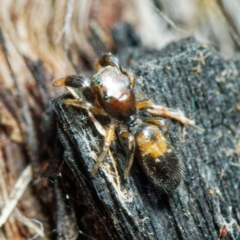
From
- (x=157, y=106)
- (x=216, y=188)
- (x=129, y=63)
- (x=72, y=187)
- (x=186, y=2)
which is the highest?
(x=186, y=2)

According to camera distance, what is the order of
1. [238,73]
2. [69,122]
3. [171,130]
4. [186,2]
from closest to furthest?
[69,122], [171,130], [238,73], [186,2]

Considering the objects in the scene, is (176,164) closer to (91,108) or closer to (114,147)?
(114,147)

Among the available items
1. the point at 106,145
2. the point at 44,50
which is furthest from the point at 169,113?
the point at 44,50

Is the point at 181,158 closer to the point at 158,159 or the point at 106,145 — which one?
the point at 158,159

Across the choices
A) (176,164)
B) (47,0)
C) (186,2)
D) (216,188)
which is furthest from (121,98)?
(186,2)

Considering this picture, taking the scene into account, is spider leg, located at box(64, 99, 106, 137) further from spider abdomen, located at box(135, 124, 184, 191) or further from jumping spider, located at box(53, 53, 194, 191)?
spider abdomen, located at box(135, 124, 184, 191)

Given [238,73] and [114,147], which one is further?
[238,73]

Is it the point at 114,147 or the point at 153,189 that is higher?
the point at 114,147
